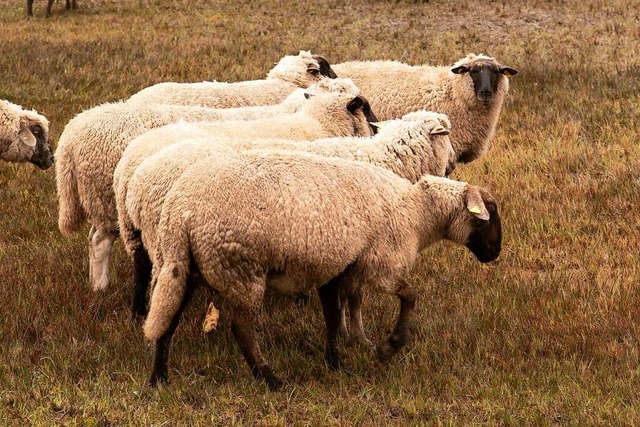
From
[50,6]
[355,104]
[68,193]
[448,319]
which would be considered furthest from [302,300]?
[50,6]

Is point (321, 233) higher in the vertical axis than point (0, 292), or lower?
higher

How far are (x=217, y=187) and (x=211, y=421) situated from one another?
1.36 meters

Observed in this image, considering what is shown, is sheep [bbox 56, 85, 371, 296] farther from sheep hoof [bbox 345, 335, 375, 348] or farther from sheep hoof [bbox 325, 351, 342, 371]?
sheep hoof [bbox 325, 351, 342, 371]

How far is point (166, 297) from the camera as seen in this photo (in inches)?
211

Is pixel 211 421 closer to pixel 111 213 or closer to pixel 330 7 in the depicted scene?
pixel 111 213

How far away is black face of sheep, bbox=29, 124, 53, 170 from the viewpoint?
31.4ft

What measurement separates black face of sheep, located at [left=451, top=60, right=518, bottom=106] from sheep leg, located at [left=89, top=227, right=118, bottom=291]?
16.0ft

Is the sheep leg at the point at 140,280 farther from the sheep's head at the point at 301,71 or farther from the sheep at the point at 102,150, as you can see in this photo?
the sheep's head at the point at 301,71

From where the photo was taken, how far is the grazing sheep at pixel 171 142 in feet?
18.6

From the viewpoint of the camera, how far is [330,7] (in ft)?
84.5

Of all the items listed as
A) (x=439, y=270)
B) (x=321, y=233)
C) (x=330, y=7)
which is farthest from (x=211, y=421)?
(x=330, y=7)

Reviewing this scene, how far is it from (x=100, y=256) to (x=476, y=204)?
3.34 metres

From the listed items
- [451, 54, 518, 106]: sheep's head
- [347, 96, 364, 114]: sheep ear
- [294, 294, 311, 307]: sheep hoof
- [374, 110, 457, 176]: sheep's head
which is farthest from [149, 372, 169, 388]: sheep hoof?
[451, 54, 518, 106]: sheep's head

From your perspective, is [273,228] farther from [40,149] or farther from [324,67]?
[324,67]
